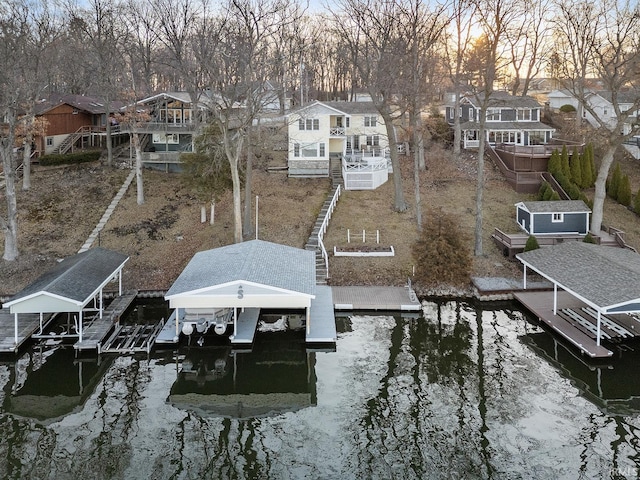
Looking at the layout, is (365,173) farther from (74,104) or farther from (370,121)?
(74,104)

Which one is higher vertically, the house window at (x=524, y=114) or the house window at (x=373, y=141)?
the house window at (x=524, y=114)

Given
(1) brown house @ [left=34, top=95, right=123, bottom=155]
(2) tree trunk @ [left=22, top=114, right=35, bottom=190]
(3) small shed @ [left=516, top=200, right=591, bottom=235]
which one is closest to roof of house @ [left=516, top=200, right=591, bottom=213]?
(3) small shed @ [left=516, top=200, right=591, bottom=235]

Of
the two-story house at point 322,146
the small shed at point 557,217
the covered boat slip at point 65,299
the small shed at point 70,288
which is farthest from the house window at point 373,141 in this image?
the small shed at point 70,288

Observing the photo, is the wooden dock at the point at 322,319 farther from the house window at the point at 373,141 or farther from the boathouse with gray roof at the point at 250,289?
the house window at the point at 373,141

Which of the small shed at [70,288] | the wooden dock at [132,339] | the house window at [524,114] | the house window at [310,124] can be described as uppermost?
the house window at [524,114]

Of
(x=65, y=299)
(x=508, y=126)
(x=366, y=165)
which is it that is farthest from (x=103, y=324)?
(x=508, y=126)

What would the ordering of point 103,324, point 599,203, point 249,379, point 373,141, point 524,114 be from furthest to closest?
1. point 524,114
2. point 373,141
3. point 599,203
4. point 103,324
5. point 249,379

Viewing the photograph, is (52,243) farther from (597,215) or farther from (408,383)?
(597,215)
